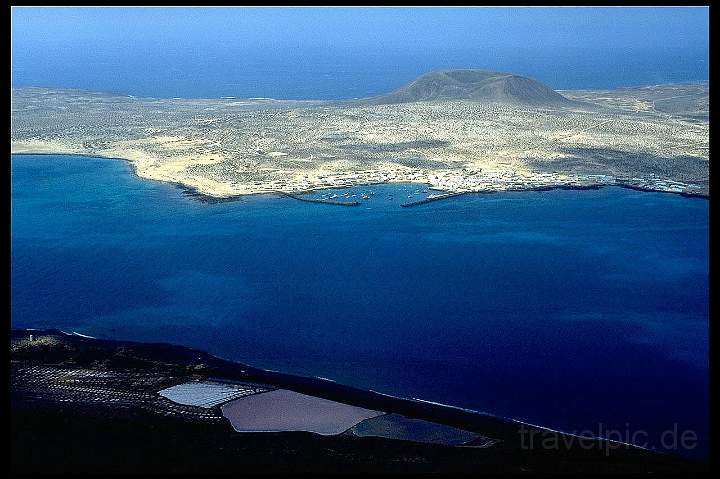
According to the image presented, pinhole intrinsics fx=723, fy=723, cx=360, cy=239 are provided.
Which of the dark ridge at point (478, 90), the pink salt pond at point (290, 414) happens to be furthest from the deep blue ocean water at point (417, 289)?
the dark ridge at point (478, 90)

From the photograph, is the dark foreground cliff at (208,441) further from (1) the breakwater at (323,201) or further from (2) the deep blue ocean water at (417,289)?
(1) the breakwater at (323,201)

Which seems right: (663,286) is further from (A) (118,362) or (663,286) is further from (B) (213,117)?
(B) (213,117)

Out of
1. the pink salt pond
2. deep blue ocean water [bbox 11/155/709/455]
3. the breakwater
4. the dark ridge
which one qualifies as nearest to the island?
the dark ridge

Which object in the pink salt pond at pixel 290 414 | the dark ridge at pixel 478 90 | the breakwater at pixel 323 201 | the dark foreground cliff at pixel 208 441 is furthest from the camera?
the dark ridge at pixel 478 90

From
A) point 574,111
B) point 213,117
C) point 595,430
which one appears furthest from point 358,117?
point 595,430

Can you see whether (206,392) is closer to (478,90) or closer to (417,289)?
(417,289)

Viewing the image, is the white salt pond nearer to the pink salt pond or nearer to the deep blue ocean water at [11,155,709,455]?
the pink salt pond
